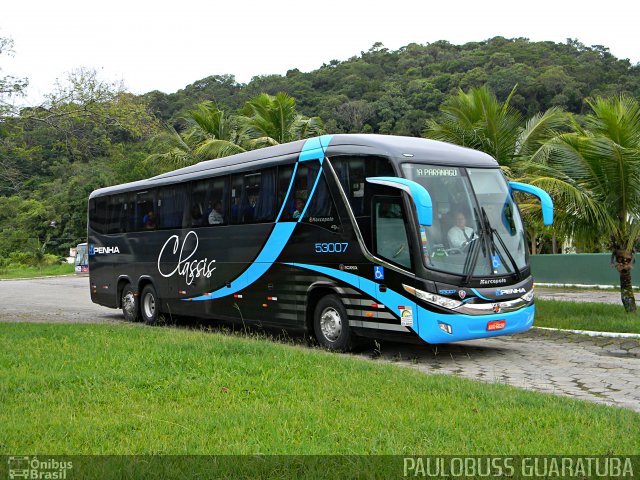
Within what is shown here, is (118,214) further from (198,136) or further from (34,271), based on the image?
(34,271)

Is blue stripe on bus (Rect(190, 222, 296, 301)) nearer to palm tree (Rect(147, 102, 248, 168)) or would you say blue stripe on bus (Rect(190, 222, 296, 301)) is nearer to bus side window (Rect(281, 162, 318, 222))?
bus side window (Rect(281, 162, 318, 222))

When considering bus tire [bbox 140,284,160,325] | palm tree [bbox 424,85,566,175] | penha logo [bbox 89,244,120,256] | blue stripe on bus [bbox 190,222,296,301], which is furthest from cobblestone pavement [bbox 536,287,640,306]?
penha logo [bbox 89,244,120,256]

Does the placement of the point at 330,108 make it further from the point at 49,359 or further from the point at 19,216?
the point at 49,359

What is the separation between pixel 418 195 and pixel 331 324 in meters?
3.11

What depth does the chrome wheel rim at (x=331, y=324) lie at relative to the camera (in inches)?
449

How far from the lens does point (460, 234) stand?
10328 mm

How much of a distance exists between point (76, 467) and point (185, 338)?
6262mm

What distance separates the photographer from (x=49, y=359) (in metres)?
9.08

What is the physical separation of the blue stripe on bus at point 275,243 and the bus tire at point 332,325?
140 centimetres

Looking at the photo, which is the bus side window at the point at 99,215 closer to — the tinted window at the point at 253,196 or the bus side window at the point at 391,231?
the tinted window at the point at 253,196

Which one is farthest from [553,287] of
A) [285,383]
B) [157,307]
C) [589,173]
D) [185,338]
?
[285,383]

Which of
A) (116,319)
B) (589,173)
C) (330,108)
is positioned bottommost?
(116,319)

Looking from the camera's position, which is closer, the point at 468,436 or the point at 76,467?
the point at 76,467
